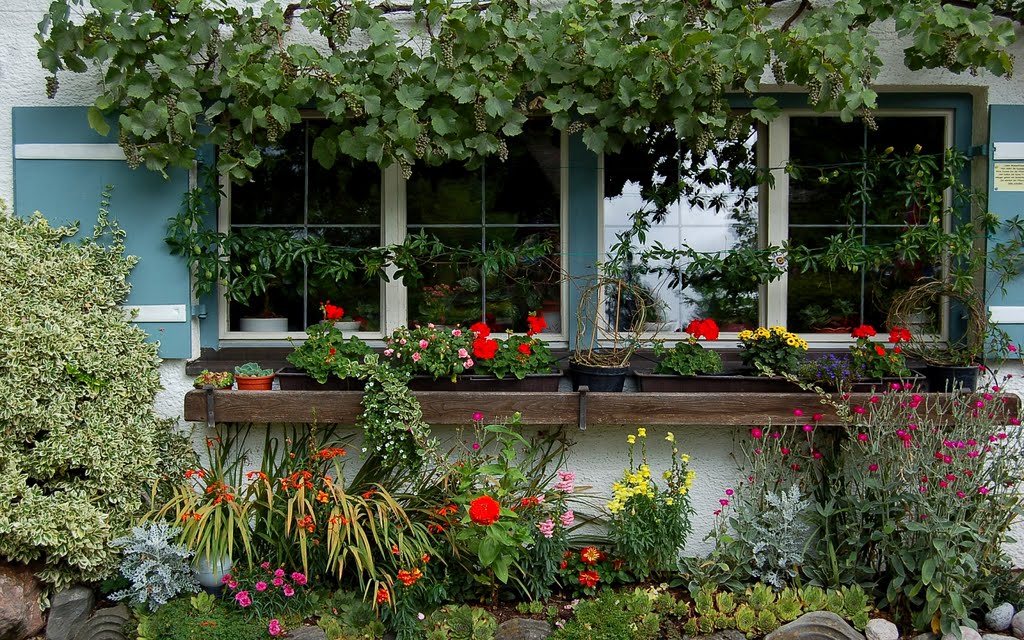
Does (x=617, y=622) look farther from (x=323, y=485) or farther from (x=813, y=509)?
(x=323, y=485)

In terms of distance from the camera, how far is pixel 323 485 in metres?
3.52

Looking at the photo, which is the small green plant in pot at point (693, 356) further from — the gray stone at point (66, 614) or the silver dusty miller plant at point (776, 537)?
the gray stone at point (66, 614)

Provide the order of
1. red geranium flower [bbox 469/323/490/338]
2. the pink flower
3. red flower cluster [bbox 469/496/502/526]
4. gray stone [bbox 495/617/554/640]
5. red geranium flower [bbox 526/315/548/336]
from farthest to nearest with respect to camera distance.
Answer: red geranium flower [bbox 526/315/548/336]
red geranium flower [bbox 469/323/490/338]
the pink flower
gray stone [bbox 495/617/554/640]
red flower cluster [bbox 469/496/502/526]

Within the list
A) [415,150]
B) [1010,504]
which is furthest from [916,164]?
[415,150]

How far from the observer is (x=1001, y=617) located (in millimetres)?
3189

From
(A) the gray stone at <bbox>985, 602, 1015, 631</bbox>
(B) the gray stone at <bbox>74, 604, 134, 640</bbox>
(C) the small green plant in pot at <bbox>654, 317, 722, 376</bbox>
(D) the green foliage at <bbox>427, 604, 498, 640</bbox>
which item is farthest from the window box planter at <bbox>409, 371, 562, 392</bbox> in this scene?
(A) the gray stone at <bbox>985, 602, 1015, 631</bbox>

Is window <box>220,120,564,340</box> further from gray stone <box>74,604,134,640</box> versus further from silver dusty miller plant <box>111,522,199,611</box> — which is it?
gray stone <box>74,604,134,640</box>

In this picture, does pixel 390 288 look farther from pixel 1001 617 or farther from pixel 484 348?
pixel 1001 617

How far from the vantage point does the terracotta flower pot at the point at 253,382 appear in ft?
12.0

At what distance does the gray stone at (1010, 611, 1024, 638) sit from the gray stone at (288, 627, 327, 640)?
8.85ft

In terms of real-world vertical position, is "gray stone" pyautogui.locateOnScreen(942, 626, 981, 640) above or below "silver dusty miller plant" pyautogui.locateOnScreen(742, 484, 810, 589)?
below

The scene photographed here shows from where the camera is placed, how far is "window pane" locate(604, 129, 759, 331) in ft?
13.3

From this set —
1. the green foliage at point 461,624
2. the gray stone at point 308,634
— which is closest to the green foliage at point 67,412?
the gray stone at point 308,634

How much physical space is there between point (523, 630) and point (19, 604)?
1935 millimetres
